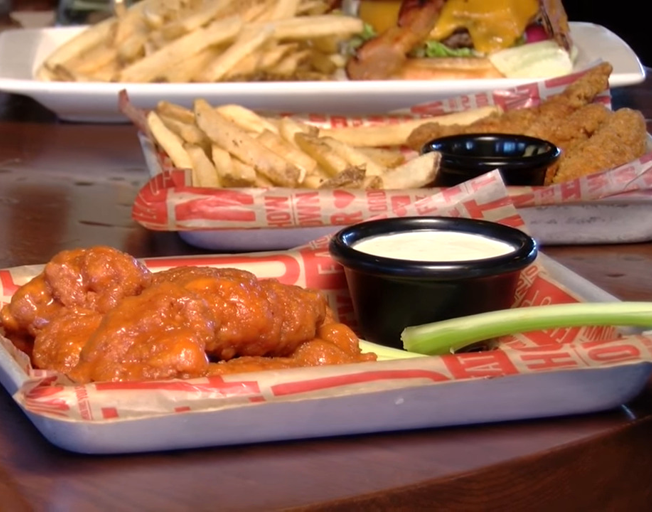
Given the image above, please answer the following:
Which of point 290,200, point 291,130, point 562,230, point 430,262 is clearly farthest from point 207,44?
point 430,262

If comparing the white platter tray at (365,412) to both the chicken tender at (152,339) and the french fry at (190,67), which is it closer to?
the chicken tender at (152,339)

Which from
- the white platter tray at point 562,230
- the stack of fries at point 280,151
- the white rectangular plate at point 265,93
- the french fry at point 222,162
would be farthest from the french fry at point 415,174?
the white rectangular plate at point 265,93

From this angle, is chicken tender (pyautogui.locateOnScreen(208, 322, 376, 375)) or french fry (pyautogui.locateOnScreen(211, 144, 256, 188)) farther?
french fry (pyautogui.locateOnScreen(211, 144, 256, 188))

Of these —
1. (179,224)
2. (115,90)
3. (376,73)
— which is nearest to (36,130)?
(115,90)

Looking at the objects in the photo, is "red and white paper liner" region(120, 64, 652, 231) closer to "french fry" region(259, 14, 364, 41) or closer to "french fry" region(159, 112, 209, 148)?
"french fry" region(159, 112, 209, 148)

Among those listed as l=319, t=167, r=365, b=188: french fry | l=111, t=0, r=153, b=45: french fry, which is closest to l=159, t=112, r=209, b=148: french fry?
l=319, t=167, r=365, b=188: french fry

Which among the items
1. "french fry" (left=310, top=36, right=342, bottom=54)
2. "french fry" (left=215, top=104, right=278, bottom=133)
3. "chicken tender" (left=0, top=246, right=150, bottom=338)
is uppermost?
"chicken tender" (left=0, top=246, right=150, bottom=338)
